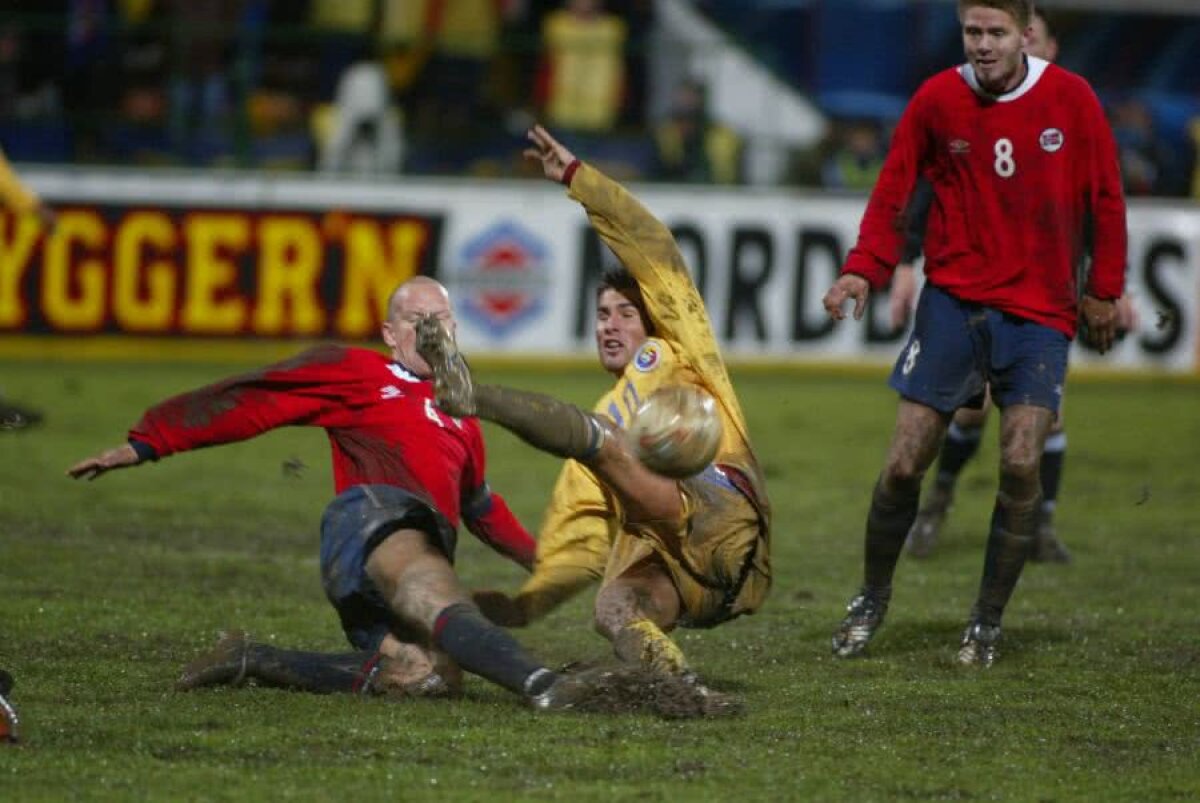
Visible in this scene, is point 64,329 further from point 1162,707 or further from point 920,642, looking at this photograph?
point 1162,707

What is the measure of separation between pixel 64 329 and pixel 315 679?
35.7 feet

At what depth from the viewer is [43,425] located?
13539mm

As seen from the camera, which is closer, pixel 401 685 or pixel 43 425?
pixel 401 685

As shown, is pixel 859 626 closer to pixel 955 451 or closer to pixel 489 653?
pixel 489 653

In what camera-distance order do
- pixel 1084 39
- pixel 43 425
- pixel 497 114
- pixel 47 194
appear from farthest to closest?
pixel 1084 39 < pixel 497 114 < pixel 47 194 < pixel 43 425

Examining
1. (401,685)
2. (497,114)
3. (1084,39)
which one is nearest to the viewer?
(401,685)

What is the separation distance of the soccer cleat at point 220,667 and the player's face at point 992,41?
302 cm

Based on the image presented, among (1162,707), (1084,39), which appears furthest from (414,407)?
(1084,39)

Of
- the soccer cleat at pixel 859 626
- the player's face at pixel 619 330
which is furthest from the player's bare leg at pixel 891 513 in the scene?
the player's face at pixel 619 330

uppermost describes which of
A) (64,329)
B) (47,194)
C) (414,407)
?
(414,407)

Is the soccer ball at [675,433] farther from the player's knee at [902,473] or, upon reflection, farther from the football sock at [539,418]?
the player's knee at [902,473]

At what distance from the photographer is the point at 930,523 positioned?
9898mm

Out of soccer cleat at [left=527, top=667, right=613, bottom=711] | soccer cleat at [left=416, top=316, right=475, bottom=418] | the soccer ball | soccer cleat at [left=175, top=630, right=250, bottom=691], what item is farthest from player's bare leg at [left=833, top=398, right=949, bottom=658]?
soccer cleat at [left=175, top=630, right=250, bottom=691]

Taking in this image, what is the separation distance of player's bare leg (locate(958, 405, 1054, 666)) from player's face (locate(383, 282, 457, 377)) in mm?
1948
